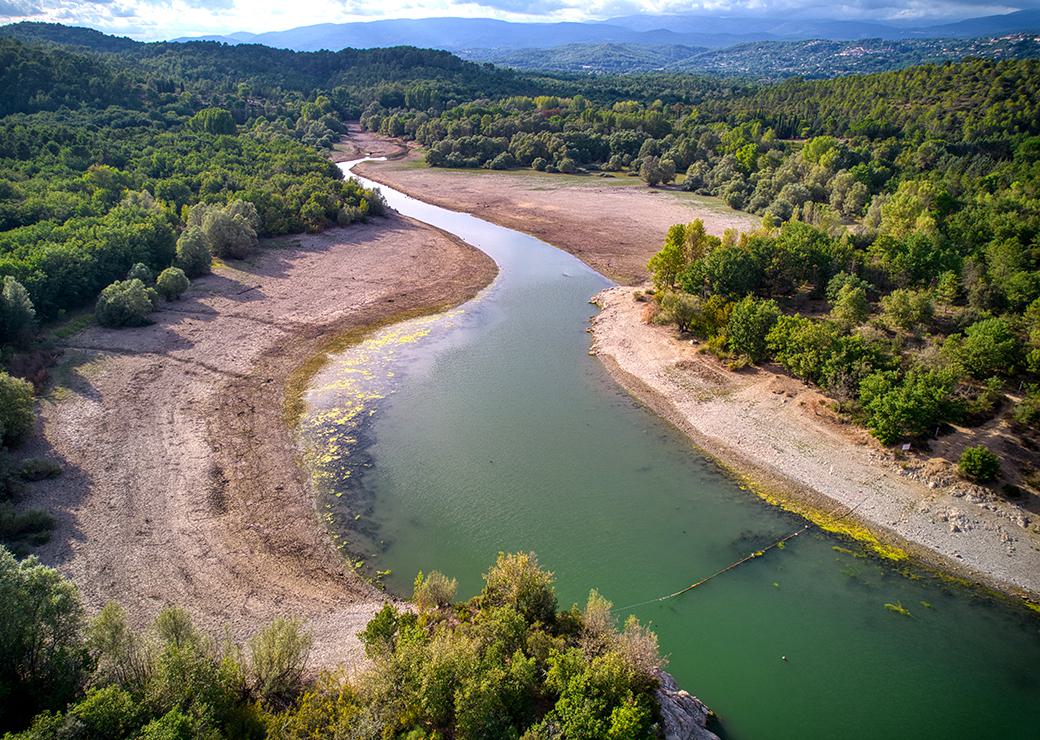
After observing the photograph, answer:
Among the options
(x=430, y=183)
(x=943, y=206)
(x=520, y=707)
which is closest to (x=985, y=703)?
(x=520, y=707)

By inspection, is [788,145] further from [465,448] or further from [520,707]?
[520,707]

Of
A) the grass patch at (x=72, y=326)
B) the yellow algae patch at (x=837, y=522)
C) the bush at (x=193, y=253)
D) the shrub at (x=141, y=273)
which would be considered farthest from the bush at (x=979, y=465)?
the bush at (x=193, y=253)

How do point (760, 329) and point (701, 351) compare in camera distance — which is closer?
point (760, 329)

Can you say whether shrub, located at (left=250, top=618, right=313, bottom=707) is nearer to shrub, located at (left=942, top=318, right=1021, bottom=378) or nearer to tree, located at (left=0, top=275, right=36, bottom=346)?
tree, located at (left=0, top=275, right=36, bottom=346)

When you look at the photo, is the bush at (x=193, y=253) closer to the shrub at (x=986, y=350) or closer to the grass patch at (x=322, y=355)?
the grass patch at (x=322, y=355)

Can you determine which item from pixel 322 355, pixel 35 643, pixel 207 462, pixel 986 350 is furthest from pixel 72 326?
pixel 986 350
